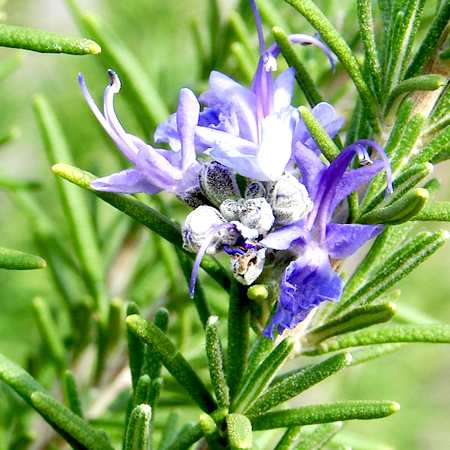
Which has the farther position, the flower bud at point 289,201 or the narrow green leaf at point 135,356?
the narrow green leaf at point 135,356

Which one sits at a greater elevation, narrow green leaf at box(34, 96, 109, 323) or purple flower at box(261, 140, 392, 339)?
purple flower at box(261, 140, 392, 339)

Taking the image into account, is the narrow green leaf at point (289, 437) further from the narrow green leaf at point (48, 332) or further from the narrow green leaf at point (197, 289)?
the narrow green leaf at point (48, 332)

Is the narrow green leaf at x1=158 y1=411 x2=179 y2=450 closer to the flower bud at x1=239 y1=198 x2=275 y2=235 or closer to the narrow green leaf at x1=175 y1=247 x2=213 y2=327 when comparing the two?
the narrow green leaf at x1=175 y1=247 x2=213 y2=327

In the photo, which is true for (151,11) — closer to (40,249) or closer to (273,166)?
(40,249)

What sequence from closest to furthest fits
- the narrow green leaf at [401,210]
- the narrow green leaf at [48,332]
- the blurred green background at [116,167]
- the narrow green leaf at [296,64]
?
the narrow green leaf at [401,210] < the narrow green leaf at [296,64] < the narrow green leaf at [48,332] < the blurred green background at [116,167]

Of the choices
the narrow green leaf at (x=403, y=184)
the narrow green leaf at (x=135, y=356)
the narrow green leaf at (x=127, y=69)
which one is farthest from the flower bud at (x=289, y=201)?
the narrow green leaf at (x=127, y=69)

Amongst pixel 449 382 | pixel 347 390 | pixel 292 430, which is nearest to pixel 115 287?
pixel 292 430

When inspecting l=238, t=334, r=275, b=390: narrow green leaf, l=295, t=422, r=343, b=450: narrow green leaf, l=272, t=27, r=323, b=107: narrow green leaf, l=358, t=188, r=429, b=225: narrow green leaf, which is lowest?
l=295, t=422, r=343, b=450: narrow green leaf

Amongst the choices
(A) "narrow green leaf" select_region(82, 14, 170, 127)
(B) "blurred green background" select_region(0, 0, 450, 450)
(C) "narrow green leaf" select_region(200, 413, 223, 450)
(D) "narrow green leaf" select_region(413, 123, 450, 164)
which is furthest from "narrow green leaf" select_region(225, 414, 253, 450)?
(B) "blurred green background" select_region(0, 0, 450, 450)
